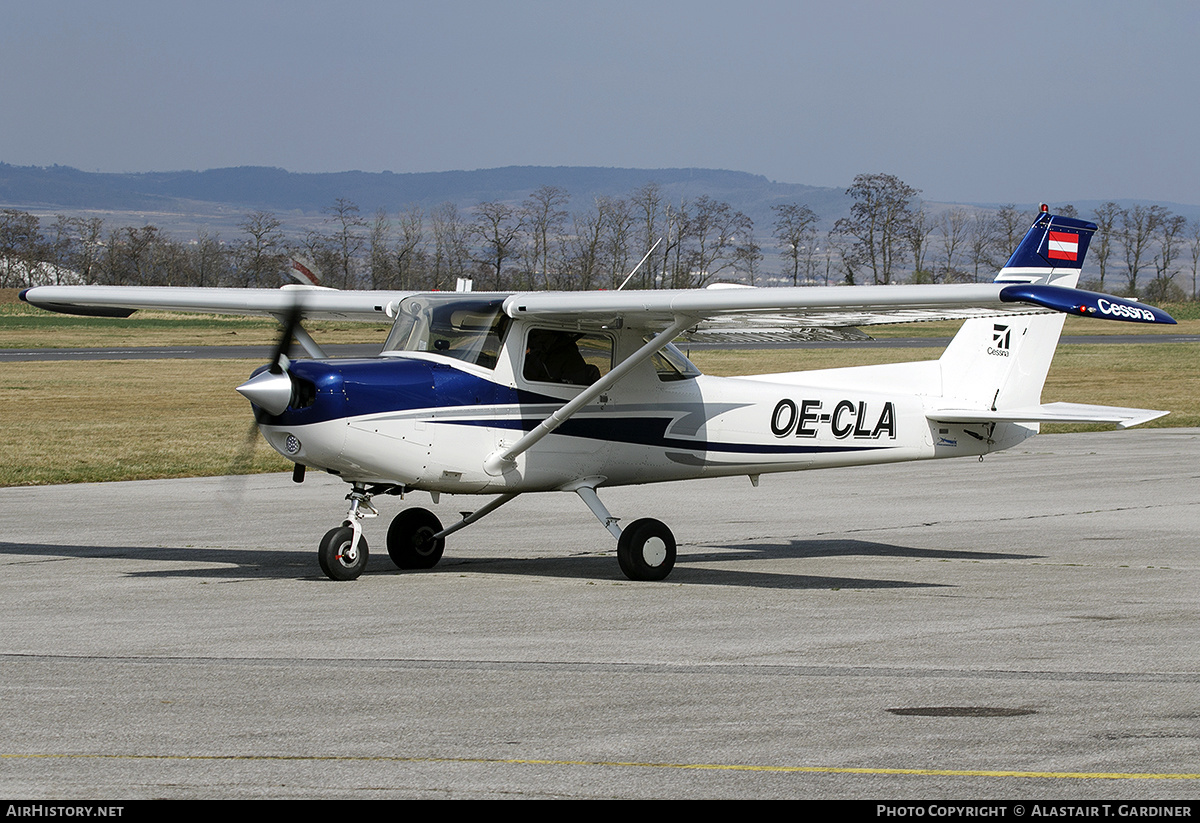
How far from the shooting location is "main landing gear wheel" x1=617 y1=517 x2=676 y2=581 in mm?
11492

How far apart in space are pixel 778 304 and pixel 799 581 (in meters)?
2.40

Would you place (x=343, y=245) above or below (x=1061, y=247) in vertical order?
above

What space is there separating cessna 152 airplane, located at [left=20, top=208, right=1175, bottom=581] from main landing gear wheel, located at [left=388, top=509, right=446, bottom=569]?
18 millimetres

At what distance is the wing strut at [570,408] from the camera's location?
11.5m

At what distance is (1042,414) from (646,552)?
445cm

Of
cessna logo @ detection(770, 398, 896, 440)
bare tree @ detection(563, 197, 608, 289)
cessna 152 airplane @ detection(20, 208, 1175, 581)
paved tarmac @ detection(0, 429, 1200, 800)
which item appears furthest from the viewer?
bare tree @ detection(563, 197, 608, 289)

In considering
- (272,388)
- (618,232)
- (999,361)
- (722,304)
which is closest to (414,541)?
(272,388)

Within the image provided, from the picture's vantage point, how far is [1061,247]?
1304 cm

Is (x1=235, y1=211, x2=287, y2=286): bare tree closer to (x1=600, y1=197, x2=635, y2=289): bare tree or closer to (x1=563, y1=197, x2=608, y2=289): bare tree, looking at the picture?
(x1=563, y1=197, x2=608, y2=289): bare tree

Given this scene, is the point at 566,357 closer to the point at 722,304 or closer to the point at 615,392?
the point at 615,392

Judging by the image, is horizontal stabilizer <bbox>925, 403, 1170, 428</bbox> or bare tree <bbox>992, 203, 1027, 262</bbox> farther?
bare tree <bbox>992, 203, 1027, 262</bbox>

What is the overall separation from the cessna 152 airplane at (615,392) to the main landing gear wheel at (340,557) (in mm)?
13

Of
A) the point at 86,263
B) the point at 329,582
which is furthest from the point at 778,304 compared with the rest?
the point at 86,263

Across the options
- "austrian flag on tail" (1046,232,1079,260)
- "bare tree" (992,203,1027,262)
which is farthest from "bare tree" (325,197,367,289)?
"bare tree" (992,203,1027,262)
